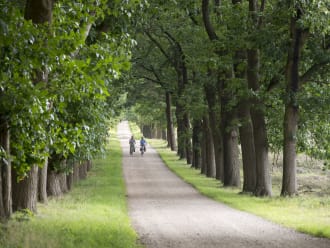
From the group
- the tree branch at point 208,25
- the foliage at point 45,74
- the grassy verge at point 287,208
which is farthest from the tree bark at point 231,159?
the foliage at point 45,74

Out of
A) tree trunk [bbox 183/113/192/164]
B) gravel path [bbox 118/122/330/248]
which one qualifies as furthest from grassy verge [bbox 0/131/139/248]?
tree trunk [bbox 183/113/192/164]

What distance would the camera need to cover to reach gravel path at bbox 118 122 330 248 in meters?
13.5

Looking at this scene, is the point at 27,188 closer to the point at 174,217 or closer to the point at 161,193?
the point at 174,217

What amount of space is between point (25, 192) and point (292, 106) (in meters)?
11.5

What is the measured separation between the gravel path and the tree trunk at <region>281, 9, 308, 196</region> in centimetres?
313

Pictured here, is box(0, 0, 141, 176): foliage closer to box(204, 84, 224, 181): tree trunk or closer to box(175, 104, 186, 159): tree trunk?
box(204, 84, 224, 181): tree trunk

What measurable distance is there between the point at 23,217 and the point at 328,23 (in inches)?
407

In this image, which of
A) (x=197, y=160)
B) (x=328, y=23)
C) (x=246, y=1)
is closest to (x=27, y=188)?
(x=328, y=23)

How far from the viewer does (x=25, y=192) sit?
51.6ft

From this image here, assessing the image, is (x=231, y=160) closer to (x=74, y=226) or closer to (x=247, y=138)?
(x=247, y=138)

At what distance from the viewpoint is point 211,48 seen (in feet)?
85.9

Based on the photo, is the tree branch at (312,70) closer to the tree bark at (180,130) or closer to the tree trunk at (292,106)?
the tree trunk at (292,106)

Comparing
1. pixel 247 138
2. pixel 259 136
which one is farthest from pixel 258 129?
pixel 247 138

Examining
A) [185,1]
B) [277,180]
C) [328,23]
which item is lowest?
[277,180]
